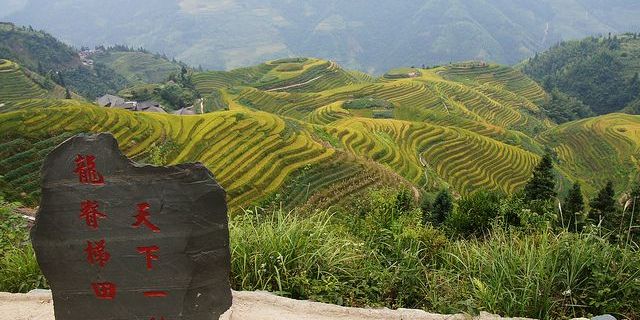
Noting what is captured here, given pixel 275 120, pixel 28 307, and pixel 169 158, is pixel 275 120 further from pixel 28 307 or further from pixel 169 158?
pixel 28 307

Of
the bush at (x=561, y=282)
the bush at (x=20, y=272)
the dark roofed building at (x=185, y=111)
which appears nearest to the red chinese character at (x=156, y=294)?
the bush at (x=20, y=272)

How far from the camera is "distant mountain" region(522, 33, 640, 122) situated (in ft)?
256

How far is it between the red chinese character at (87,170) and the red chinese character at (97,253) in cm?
42

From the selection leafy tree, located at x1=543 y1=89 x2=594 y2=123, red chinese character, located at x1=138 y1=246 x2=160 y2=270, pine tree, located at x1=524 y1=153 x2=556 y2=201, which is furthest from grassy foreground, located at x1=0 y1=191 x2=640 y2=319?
leafy tree, located at x1=543 y1=89 x2=594 y2=123

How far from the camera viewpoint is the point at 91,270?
3.11m

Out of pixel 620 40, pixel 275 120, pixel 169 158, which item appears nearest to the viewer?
pixel 169 158

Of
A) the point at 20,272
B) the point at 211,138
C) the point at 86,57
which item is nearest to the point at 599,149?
the point at 211,138

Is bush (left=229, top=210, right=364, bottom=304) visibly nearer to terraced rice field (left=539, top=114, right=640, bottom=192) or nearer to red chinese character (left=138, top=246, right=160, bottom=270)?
red chinese character (left=138, top=246, right=160, bottom=270)

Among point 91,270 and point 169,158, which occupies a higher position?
point 91,270

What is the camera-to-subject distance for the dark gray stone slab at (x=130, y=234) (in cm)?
299

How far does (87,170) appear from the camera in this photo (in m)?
3.00

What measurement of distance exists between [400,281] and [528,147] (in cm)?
4885

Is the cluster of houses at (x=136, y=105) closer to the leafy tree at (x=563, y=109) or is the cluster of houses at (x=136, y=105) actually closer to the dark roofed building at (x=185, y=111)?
the dark roofed building at (x=185, y=111)

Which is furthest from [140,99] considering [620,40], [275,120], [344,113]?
[620,40]
